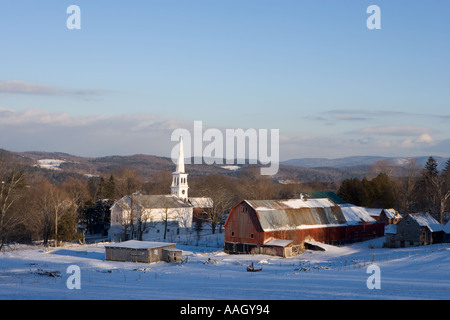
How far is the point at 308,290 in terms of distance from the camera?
83.0ft

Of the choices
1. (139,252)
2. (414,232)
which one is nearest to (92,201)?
(139,252)

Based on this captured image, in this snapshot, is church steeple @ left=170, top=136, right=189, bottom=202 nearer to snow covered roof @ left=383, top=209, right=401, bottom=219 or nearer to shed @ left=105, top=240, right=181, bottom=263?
snow covered roof @ left=383, top=209, right=401, bottom=219

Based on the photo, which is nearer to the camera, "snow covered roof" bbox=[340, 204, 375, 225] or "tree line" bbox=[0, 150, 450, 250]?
"tree line" bbox=[0, 150, 450, 250]

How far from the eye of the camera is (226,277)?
32.4 metres

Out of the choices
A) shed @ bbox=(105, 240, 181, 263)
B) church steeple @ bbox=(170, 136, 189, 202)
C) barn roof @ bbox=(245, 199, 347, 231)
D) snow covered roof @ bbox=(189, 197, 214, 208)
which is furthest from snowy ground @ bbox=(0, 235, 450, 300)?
snow covered roof @ bbox=(189, 197, 214, 208)

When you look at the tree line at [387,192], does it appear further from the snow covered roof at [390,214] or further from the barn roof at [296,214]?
the barn roof at [296,214]

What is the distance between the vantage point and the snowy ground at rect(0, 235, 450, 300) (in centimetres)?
2398

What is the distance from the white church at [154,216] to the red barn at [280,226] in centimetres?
1567

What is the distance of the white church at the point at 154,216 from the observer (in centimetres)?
6662

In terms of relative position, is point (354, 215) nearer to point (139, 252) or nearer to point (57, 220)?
point (139, 252)

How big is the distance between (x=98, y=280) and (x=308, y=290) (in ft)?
42.8
